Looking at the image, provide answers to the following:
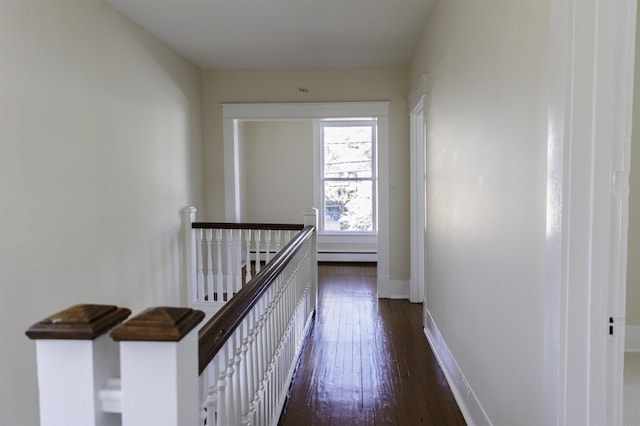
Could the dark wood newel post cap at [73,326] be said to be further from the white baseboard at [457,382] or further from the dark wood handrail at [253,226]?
the dark wood handrail at [253,226]

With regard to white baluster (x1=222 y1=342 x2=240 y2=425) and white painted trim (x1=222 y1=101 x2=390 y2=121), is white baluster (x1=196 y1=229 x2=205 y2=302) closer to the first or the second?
white painted trim (x1=222 y1=101 x2=390 y2=121)

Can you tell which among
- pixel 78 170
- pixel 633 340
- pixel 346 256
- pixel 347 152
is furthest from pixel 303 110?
pixel 633 340

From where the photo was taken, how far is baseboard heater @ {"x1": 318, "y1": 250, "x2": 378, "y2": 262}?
6.66 metres

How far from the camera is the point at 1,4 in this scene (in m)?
2.01

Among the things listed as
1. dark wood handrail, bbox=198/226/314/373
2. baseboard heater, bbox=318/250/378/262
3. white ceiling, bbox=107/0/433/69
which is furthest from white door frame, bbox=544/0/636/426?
baseboard heater, bbox=318/250/378/262

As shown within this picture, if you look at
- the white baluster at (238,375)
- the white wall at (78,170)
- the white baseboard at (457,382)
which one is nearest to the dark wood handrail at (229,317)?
the white baluster at (238,375)

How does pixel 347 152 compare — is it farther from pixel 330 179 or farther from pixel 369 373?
pixel 369 373

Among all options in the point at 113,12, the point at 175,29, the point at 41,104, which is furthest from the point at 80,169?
the point at 175,29

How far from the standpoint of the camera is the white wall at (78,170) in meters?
2.09

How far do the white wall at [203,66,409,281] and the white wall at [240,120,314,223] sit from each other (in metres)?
1.99

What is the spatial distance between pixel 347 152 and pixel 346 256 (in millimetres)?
1689

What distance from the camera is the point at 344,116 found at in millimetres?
4621

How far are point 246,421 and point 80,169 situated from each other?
1.93m

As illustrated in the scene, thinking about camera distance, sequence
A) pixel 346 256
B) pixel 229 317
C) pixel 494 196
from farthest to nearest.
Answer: pixel 346 256
pixel 494 196
pixel 229 317
